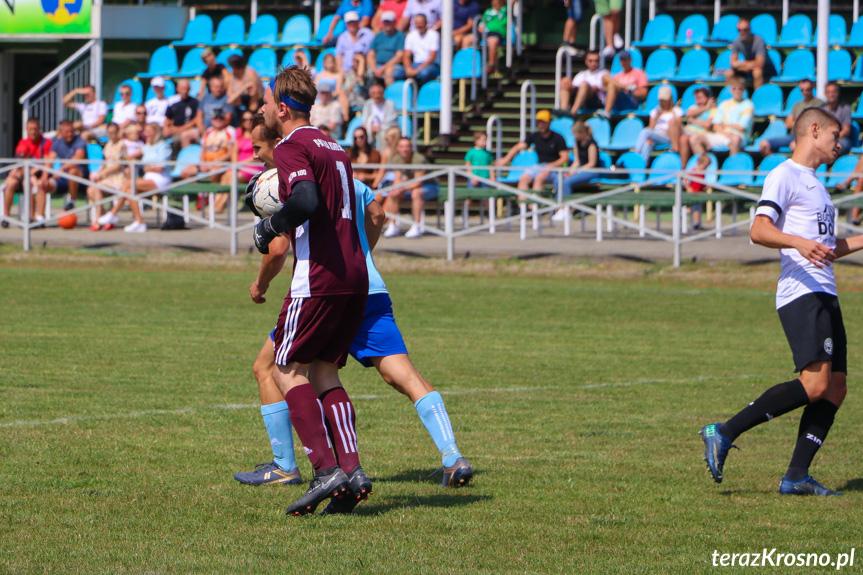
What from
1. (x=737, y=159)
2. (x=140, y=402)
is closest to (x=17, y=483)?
(x=140, y=402)

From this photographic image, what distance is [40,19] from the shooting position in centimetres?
2878

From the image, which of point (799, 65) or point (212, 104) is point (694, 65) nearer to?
point (799, 65)

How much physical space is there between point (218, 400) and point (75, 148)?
51.2 ft

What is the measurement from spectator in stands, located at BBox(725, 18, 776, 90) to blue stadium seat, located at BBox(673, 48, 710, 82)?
39.3 inches

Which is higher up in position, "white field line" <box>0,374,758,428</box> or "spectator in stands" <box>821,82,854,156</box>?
"spectator in stands" <box>821,82,854,156</box>

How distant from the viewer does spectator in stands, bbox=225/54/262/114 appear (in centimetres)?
2391

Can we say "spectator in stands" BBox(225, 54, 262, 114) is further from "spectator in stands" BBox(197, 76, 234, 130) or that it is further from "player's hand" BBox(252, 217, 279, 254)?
"player's hand" BBox(252, 217, 279, 254)

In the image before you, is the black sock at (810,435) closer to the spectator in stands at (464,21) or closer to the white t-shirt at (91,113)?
the spectator in stands at (464,21)

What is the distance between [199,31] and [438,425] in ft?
83.8

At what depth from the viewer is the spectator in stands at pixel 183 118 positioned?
23.9 m

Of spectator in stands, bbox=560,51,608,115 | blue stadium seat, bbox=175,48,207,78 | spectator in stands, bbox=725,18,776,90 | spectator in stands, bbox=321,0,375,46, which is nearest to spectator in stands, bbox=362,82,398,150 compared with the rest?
spectator in stands, bbox=560,51,608,115

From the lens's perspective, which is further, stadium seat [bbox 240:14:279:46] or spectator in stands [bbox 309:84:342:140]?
stadium seat [bbox 240:14:279:46]

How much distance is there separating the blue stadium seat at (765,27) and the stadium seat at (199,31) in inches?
496

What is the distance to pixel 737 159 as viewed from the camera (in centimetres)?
2025
